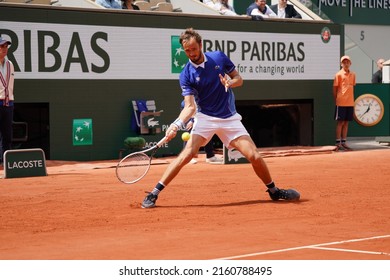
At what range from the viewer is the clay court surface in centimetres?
729

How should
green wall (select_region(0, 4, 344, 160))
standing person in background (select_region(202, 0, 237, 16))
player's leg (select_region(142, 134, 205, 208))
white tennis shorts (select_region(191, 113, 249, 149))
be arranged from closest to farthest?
1. player's leg (select_region(142, 134, 205, 208))
2. white tennis shorts (select_region(191, 113, 249, 149))
3. green wall (select_region(0, 4, 344, 160))
4. standing person in background (select_region(202, 0, 237, 16))

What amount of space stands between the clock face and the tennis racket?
11055mm

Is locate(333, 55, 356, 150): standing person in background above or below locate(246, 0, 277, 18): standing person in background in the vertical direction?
below

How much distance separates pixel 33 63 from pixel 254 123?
6.06 metres

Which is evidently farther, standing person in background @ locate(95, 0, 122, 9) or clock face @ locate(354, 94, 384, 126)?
clock face @ locate(354, 94, 384, 126)

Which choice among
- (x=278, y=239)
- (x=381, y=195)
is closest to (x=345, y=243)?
(x=278, y=239)

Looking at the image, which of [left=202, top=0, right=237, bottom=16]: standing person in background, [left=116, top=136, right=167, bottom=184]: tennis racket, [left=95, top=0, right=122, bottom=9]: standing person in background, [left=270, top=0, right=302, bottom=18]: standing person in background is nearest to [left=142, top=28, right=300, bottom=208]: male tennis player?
[left=116, top=136, right=167, bottom=184]: tennis racket

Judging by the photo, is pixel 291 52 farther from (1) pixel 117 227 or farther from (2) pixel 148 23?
(1) pixel 117 227

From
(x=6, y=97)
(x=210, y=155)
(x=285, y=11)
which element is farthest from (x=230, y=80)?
(x=285, y=11)

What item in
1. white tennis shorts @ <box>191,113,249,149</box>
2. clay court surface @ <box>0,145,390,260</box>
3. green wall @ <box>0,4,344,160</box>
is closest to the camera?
clay court surface @ <box>0,145,390,260</box>

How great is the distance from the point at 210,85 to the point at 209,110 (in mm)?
289

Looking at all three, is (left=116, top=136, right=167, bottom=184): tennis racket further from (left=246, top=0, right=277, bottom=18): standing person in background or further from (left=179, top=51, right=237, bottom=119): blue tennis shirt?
(left=246, top=0, right=277, bottom=18): standing person in background

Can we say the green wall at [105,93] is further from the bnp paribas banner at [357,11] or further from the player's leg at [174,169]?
the bnp paribas banner at [357,11]

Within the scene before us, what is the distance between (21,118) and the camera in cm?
1739
